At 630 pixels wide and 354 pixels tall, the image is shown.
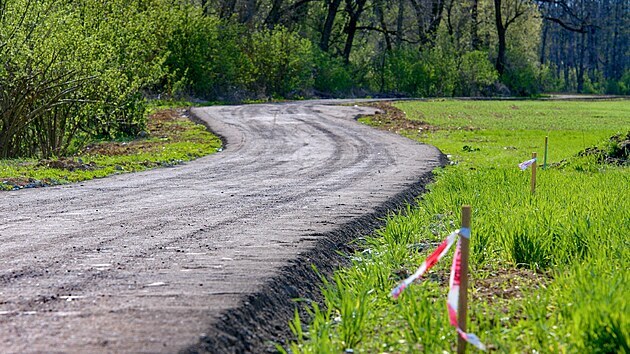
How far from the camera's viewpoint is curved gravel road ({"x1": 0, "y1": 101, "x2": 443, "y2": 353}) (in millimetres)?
6234

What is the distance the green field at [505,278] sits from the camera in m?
5.90

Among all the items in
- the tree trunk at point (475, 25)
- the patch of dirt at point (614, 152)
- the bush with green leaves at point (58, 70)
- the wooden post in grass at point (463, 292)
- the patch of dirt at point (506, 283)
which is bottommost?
the patch of dirt at point (614, 152)

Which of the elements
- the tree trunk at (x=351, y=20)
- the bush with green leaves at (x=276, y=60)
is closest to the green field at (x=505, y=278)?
the bush with green leaves at (x=276, y=60)

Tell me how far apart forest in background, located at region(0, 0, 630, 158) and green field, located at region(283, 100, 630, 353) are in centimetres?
1073

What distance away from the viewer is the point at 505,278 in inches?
317

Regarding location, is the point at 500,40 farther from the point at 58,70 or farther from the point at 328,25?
the point at 58,70

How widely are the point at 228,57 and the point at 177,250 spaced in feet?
160

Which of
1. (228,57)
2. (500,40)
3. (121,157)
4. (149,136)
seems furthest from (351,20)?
(121,157)

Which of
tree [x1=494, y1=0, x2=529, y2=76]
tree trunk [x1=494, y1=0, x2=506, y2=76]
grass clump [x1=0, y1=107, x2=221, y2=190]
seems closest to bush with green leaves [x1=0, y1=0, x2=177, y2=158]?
grass clump [x1=0, y1=107, x2=221, y2=190]

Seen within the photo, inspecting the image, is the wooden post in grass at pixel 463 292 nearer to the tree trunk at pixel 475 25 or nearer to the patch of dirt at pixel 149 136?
the patch of dirt at pixel 149 136

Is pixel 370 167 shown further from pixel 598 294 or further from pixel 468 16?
pixel 468 16

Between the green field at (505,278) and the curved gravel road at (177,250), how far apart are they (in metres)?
0.50

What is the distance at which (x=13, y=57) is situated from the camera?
2005 centimetres

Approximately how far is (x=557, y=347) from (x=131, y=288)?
3.41m
